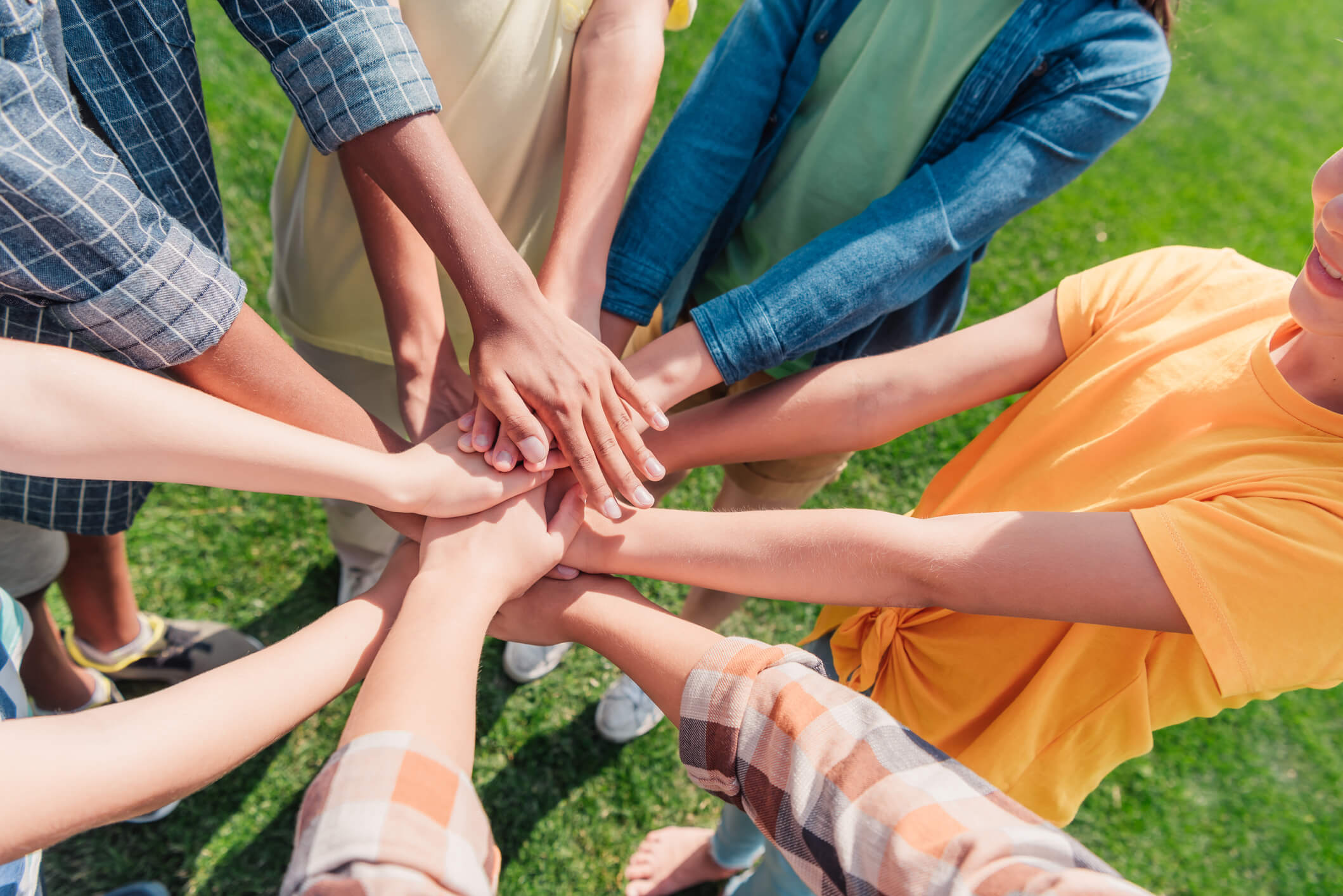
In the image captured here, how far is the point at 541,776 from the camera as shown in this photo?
2400 mm

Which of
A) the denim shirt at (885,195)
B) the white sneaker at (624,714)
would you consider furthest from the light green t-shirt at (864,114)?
the white sneaker at (624,714)

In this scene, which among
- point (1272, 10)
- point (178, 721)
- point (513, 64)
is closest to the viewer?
point (178, 721)

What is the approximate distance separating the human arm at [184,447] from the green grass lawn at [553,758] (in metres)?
0.81

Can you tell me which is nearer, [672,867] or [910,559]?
[910,559]

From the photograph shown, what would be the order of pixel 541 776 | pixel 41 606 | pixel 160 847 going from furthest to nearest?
pixel 541 776 → pixel 160 847 → pixel 41 606

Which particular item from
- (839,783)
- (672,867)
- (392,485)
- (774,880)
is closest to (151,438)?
(392,485)

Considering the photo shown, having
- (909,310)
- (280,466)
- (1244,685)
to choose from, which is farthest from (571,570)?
(1244,685)

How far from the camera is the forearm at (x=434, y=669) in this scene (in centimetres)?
103

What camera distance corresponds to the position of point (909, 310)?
1762 mm

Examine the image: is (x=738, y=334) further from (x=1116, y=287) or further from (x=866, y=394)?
(x=1116, y=287)

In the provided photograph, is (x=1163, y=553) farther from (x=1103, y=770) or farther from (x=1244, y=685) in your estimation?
(x=1103, y=770)

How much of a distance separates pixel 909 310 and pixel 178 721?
1524 millimetres

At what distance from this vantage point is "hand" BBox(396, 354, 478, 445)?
5.24 feet

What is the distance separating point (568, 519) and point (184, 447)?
2.07 ft
